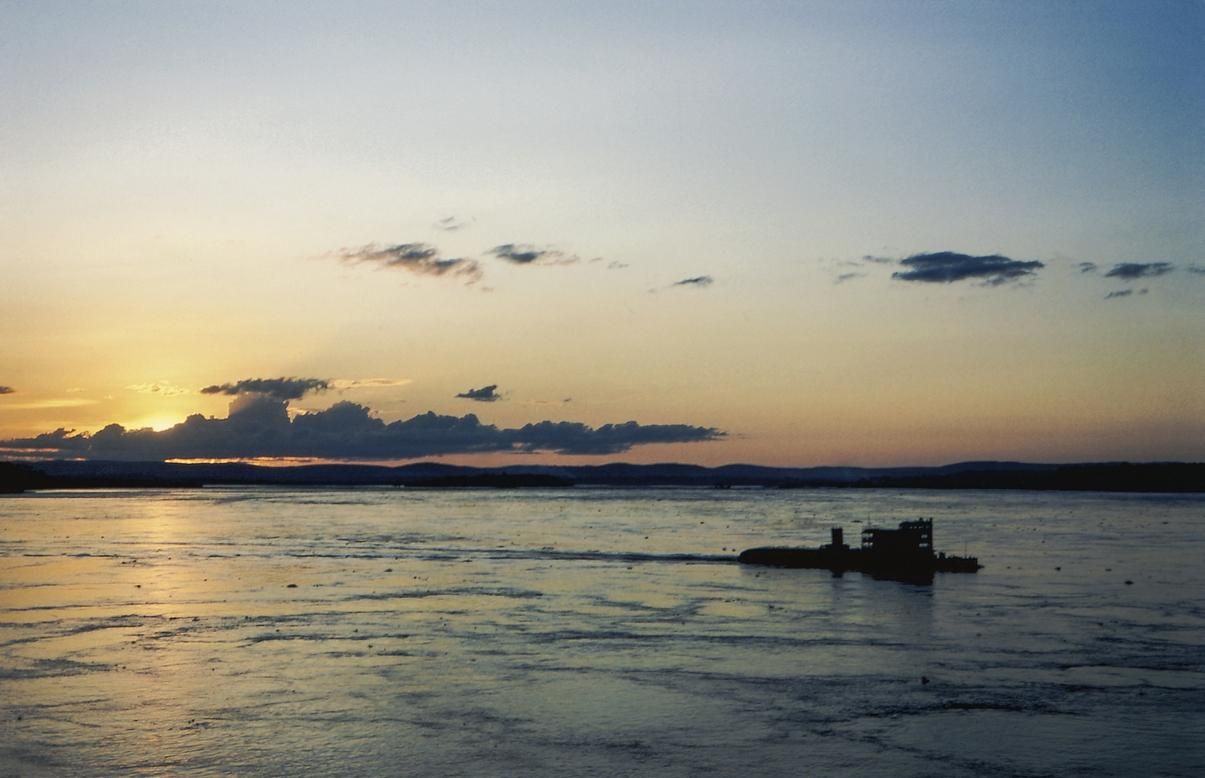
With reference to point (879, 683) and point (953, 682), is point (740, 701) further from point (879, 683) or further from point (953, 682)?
point (953, 682)

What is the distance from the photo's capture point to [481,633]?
3559cm

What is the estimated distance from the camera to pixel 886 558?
197 feet

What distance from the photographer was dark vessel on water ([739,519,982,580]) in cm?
5866

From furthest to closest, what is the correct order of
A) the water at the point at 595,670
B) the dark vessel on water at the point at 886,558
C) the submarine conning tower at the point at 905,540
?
the submarine conning tower at the point at 905,540 → the dark vessel on water at the point at 886,558 → the water at the point at 595,670

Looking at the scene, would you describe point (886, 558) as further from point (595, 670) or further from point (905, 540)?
point (595, 670)

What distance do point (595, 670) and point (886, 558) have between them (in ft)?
113

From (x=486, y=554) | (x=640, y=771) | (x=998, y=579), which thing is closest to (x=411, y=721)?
(x=640, y=771)

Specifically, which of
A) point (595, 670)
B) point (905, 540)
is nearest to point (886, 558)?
point (905, 540)

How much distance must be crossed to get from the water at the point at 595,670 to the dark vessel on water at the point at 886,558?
3194 mm

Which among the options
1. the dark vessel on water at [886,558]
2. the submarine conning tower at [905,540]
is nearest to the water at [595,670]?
the dark vessel on water at [886,558]

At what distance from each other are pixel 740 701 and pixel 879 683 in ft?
15.0

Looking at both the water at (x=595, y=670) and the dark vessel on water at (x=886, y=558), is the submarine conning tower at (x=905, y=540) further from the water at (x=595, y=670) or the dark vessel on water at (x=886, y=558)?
the water at (x=595, y=670)

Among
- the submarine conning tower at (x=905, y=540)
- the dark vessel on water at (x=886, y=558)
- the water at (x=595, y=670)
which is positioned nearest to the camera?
the water at (x=595, y=670)

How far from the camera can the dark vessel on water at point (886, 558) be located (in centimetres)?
5866
